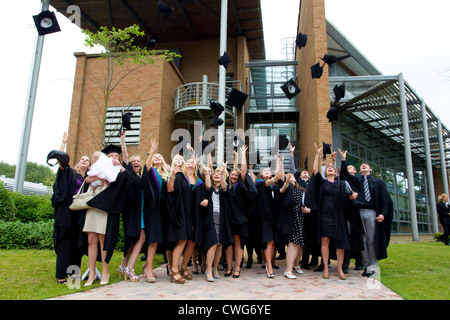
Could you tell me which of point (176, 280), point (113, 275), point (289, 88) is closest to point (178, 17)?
point (289, 88)

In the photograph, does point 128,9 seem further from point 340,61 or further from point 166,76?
point 340,61

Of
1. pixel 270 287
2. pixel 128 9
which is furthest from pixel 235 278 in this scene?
pixel 128 9

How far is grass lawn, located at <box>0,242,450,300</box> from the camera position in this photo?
13.0ft

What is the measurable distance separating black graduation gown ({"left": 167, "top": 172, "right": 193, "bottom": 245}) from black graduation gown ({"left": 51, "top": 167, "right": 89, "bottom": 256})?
49.9 inches

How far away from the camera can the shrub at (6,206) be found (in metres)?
8.43

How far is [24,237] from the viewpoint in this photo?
7.53 metres

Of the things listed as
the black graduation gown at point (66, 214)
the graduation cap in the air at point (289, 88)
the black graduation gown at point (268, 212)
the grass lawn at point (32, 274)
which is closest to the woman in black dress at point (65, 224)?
the black graduation gown at point (66, 214)

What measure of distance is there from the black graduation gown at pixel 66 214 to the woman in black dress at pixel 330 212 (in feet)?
12.8

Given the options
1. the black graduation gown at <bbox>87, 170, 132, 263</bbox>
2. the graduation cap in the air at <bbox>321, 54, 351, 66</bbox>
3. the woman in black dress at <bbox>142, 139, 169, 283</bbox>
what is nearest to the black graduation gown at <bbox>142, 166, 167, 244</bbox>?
the woman in black dress at <bbox>142, 139, 169, 283</bbox>

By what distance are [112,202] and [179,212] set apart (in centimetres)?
99

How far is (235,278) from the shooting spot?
17.3 ft

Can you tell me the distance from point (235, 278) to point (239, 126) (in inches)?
464

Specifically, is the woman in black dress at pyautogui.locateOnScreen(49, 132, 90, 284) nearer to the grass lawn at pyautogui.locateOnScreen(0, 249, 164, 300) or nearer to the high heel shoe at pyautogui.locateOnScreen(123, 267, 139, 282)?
the grass lawn at pyautogui.locateOnScreen(0, 249, 164, 300)

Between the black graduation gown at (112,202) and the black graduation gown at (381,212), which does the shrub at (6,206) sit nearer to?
the black graduation gown at (112,202)
